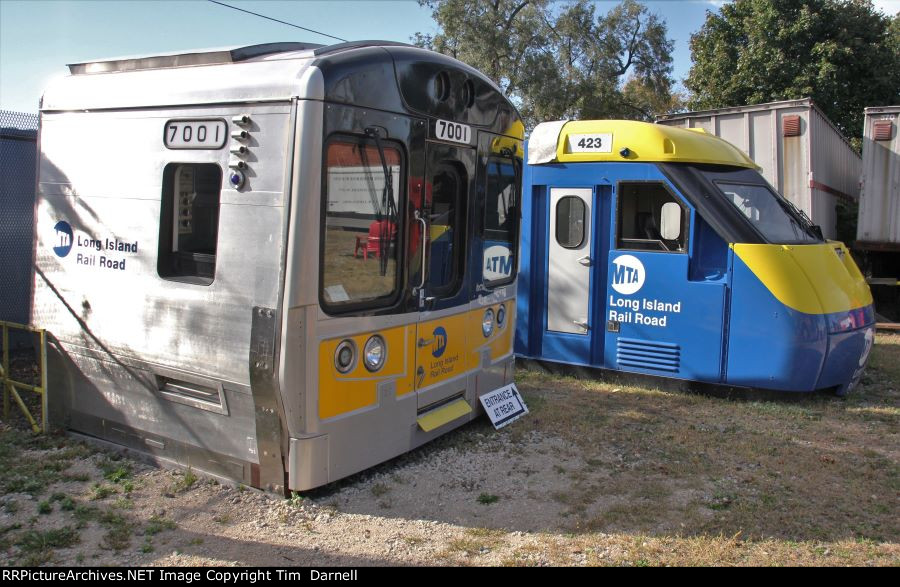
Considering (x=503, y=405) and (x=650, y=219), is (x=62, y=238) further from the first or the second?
(x=650, y=219)

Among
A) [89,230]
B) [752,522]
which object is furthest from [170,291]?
[752,522]

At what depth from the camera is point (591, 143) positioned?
7418mm

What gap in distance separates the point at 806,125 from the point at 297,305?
9354mm

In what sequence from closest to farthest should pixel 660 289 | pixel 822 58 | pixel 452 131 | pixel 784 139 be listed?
pixel 452 131 < pixel 660 289 < pixel 784 139 < pixel 822 58

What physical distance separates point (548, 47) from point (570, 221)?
21644 millimetres

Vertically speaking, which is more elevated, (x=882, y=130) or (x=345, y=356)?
(x=882, y=130)

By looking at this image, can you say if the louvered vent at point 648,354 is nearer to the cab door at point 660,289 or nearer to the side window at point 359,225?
the cab door at point 660,289

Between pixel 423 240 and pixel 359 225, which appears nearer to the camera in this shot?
pixel 359 225

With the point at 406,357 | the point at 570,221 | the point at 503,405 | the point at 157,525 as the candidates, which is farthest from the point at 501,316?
the point at 157,525

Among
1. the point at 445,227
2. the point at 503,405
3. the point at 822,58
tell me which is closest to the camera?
the point at 445,227

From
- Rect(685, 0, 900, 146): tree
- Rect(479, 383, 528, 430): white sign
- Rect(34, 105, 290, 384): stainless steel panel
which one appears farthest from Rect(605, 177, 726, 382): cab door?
Rect(685, 0, 900, 146): tree

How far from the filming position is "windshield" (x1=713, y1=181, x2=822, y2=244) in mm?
6816

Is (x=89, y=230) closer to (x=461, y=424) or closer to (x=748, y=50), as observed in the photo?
(x=461, y=424)

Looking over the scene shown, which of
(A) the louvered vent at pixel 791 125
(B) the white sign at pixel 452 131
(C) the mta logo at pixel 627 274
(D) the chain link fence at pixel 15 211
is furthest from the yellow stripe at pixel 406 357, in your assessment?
(A) the louvered vent at pixel 791 125
